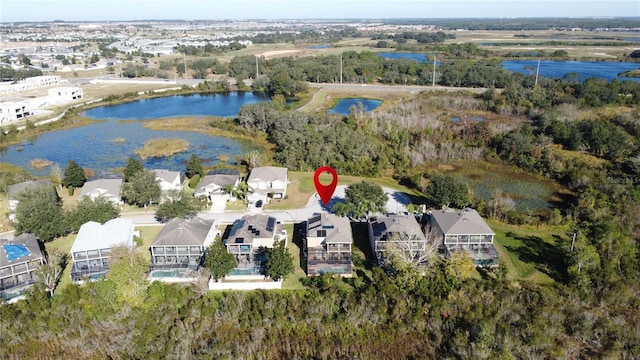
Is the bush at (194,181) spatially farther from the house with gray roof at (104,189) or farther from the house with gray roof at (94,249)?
the house with gray roof at (94,249)

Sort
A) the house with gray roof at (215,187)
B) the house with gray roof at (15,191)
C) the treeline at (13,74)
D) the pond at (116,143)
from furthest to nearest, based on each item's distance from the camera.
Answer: the treeline at (13,74)
the pond at (116,143)
the house with gray roof at (215,187)
the house with gray roof at (15,191)

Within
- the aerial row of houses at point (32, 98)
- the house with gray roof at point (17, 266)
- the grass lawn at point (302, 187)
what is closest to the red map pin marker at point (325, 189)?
the grass lawn at point (302, 187)

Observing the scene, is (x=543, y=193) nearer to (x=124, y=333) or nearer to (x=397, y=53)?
(x=124, y=333)

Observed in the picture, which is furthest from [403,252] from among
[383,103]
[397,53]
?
[397,53]

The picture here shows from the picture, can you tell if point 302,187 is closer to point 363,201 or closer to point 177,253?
point 363,201

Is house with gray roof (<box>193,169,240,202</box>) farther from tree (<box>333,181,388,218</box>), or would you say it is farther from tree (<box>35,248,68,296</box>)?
tree (<box>35,248,68,296</box>)

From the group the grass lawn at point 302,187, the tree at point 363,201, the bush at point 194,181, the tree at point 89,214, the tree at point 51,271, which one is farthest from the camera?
the bush at point 194,181
